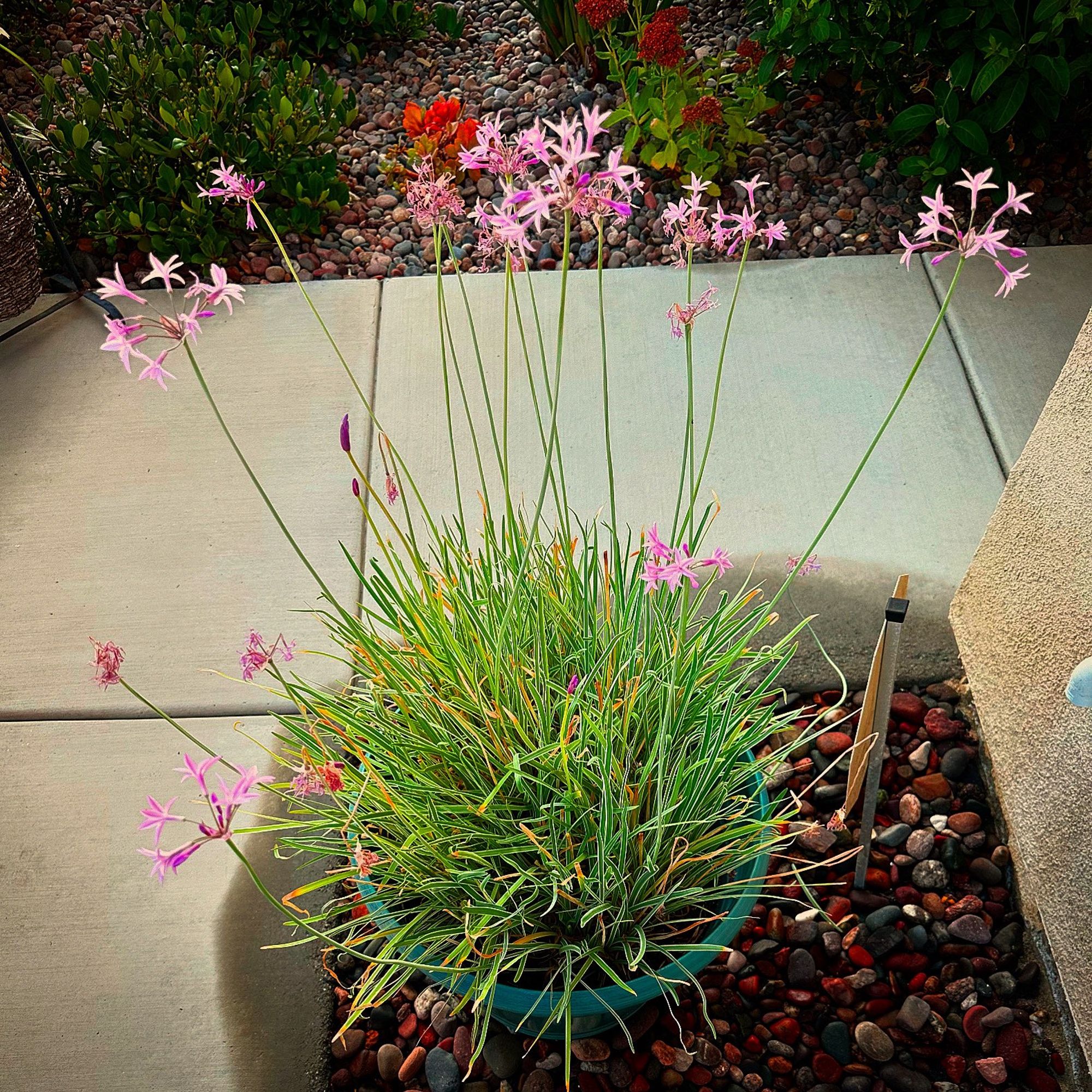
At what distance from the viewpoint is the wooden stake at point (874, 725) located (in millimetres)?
1403

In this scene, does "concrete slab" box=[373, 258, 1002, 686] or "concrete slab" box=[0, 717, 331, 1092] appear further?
"concrete slab" box=[373, 258, 1002, 686]

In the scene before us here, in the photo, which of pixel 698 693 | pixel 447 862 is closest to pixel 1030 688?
pixel 698 693

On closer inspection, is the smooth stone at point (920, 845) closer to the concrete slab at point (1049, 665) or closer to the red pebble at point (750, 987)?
the concrete slab at point (1049, 665)

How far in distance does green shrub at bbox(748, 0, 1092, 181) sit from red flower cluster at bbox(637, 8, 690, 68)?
0.26 meters

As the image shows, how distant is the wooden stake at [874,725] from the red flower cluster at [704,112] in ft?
5.99

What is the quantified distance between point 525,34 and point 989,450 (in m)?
2.44

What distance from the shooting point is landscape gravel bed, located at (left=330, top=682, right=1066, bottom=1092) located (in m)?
1.48

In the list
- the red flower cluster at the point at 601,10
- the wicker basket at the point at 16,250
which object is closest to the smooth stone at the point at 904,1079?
the red flower cluster at the point at 601,10

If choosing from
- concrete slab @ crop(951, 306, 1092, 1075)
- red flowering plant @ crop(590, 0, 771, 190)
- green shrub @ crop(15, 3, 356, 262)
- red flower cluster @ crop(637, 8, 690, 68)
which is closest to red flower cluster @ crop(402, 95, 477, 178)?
green shrub @ crop(15, 3, 356, 262)

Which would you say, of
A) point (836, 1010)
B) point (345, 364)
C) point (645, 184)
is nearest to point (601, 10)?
point (645, 184)

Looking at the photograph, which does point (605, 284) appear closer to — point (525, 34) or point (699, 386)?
→ point (699, 386)

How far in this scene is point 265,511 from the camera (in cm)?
248

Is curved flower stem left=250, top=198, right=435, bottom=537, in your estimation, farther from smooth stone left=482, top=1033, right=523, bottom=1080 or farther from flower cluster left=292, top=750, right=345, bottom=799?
smooth stone left=482, top=1033, right=523, bottom=1080

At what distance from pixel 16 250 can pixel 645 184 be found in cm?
176
